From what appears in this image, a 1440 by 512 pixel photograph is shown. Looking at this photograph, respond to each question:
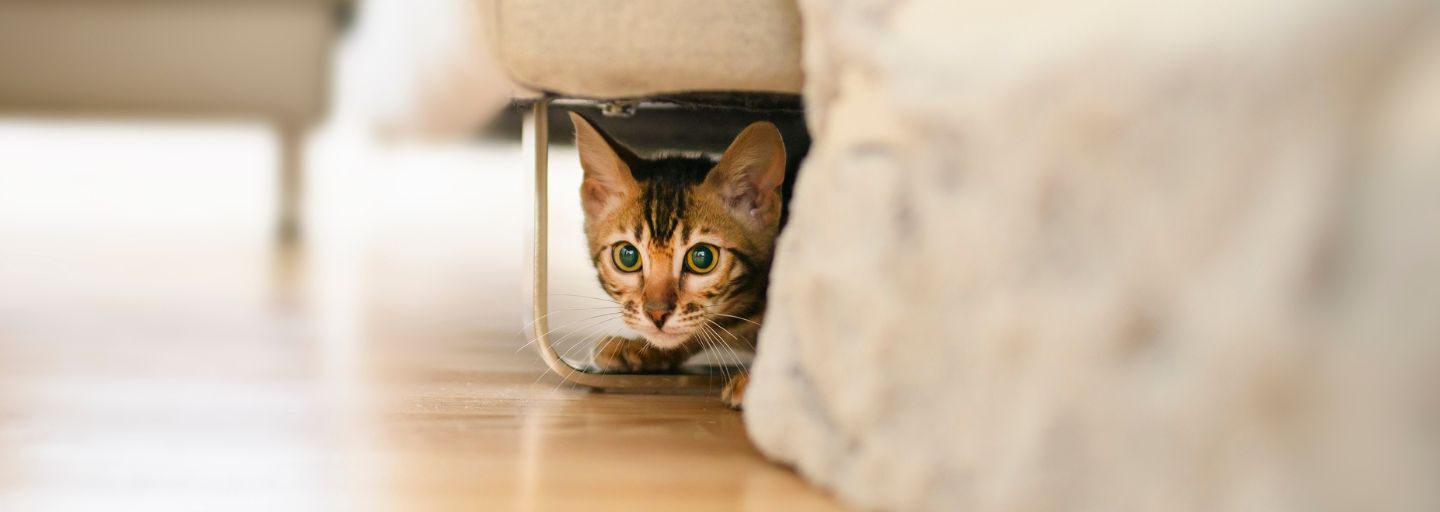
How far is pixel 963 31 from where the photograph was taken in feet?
2.08

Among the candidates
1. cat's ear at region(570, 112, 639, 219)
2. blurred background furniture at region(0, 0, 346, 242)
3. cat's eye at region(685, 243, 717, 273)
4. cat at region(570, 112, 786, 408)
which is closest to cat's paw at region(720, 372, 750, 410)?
cat at region(570, 112, 786, 408)

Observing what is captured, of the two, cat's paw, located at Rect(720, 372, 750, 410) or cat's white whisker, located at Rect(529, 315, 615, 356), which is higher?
cat's white whisker, located at Rect(529, 315, 615, 356)

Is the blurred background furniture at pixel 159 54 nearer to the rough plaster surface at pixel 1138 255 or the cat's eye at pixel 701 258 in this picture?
the cat's eye at pixel 701 258

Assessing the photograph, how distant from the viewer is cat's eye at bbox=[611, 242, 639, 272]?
1220mm

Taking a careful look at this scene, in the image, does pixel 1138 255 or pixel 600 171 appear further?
pixel 600 171

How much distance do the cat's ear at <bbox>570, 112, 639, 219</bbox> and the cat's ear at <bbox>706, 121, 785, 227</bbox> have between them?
110mm

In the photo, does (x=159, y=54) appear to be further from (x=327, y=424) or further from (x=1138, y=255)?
(x=1138, y=255)

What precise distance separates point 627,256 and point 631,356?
12 cm

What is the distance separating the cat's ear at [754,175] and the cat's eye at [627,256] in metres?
0.12

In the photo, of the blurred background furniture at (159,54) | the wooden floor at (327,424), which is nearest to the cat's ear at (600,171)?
the wooden floor at (327,424)

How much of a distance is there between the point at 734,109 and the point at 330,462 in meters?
0.62

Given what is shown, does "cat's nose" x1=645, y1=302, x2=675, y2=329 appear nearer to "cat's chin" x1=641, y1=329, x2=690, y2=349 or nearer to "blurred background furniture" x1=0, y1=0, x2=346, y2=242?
"cat's chin" x1=641, y1=329, x2=690, y2=349

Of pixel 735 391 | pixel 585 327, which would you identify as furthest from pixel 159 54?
pixel 735 391

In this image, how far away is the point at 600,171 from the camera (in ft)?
4.14
